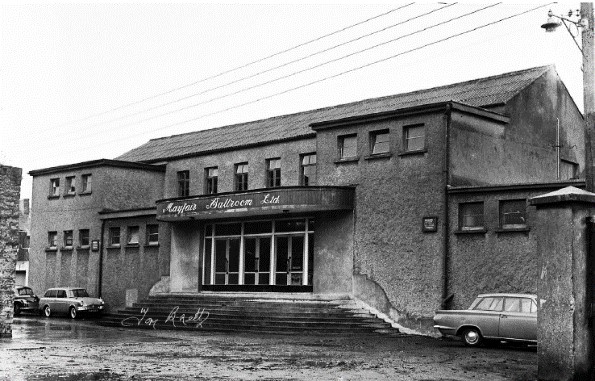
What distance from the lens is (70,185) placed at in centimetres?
4141

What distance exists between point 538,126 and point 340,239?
31.0 ft

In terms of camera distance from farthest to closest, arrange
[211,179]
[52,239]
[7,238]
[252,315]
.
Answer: [52,239]
[211,179]
[252,315]
[7,238]

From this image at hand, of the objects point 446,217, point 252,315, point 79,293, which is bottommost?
point 252,315

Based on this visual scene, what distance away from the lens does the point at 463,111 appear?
87.7 ft

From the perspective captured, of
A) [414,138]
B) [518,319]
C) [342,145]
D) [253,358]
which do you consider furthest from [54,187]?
[518,319]

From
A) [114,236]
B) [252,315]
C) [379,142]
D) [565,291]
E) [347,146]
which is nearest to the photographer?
[565,291]

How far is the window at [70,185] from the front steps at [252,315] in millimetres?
9285

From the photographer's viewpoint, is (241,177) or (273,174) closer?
(273,174)

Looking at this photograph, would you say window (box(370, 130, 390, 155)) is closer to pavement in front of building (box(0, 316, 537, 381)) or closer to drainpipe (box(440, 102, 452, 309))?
drainpipe (box(440, 102, 452, 309))

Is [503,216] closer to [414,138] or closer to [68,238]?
[414,138]

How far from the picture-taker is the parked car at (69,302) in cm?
3619

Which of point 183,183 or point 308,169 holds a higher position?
point 308,169

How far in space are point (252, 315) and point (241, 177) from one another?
955 cm
